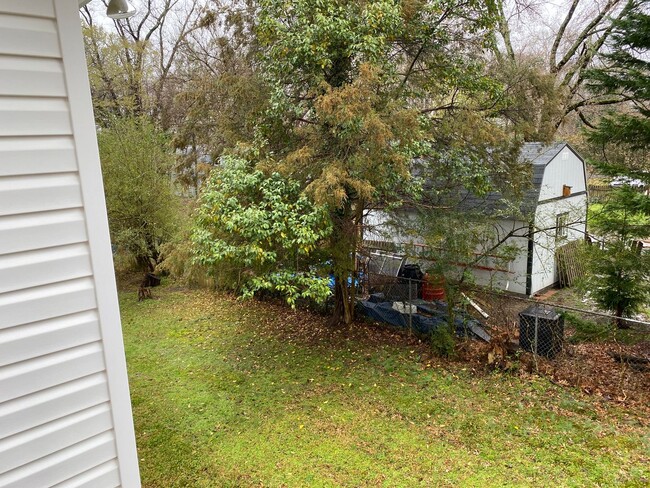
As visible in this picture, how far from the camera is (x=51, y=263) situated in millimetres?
1413

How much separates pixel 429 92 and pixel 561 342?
14.2ft

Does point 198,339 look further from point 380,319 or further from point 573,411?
point 573,411

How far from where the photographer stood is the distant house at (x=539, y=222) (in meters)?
7.05

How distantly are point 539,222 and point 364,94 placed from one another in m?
4.78

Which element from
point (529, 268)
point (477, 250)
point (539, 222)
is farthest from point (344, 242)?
point (529, 268)

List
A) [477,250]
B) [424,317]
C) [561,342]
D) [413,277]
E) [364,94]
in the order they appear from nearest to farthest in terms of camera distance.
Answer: [364,94]
[561,342]
[477,250]
[424,317]
[413,277]

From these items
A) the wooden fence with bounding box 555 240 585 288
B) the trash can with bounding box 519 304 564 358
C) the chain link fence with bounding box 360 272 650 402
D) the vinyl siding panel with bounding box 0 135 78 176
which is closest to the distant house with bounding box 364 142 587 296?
the wooden fence with bounding box 555 240 585 288

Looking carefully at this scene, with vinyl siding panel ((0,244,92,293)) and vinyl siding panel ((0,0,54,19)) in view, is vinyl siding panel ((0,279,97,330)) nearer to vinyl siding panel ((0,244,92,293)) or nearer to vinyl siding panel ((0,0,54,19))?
vinyl siding panel ((0,244,92,293))

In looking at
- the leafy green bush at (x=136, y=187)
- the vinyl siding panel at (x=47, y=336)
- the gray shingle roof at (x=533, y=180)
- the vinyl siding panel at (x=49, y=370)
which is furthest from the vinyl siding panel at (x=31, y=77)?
the leafy green bush at (x=136, y=187)

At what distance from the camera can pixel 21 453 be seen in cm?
142

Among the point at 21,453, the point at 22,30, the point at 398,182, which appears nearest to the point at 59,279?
the point at 21,453

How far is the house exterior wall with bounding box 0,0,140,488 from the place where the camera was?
1.32 metres

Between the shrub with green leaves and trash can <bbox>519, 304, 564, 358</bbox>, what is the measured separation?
3124mm

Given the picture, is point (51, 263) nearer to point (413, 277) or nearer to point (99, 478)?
point (99, 478)
